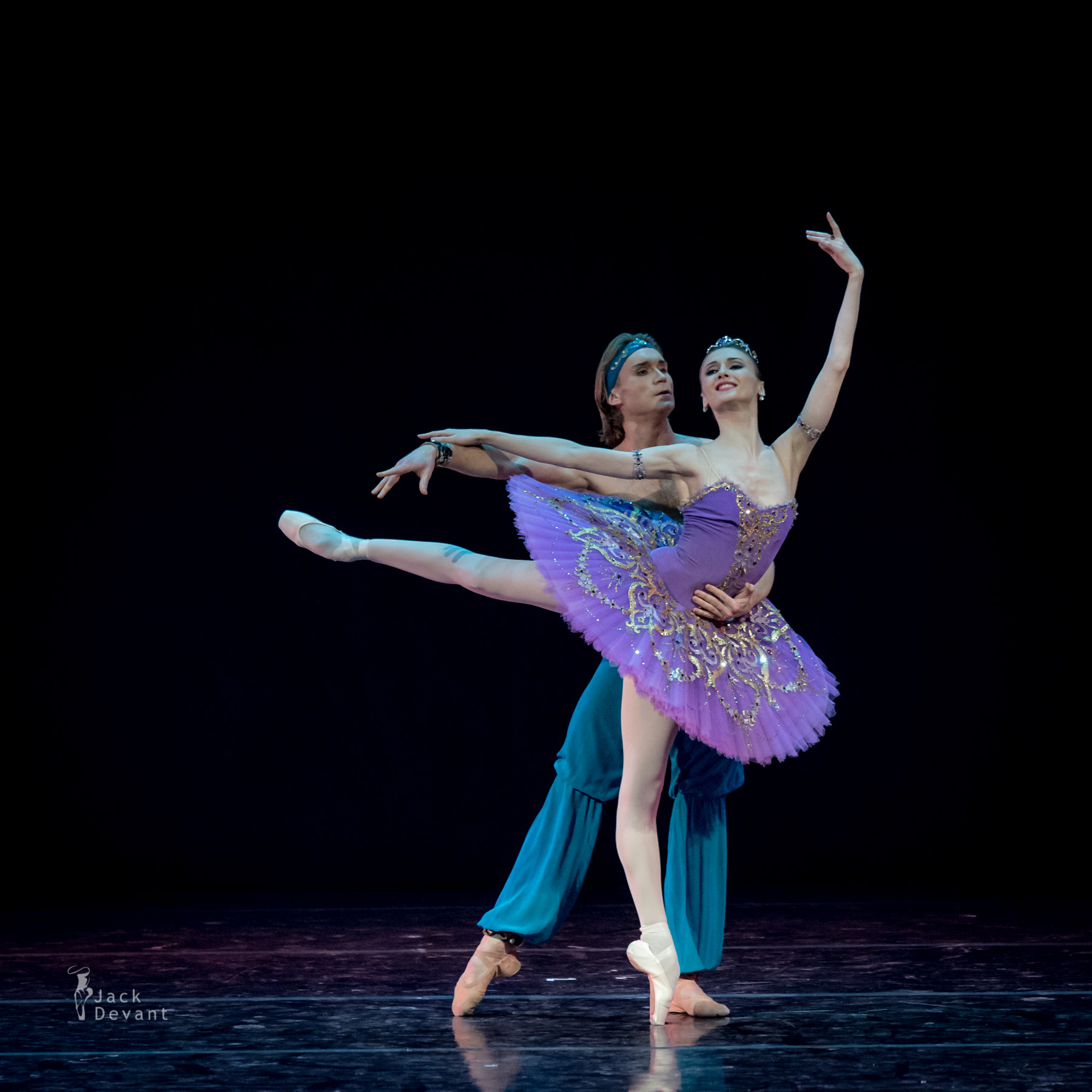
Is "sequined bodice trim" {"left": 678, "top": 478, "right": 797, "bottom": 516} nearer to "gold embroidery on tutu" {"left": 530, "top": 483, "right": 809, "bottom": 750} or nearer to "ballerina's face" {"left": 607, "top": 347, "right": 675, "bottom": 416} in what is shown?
"gold embroidery on tutu" {"left": 530, "top": 483, "right": 809, "bottom": 750}

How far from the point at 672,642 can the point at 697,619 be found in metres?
0.12

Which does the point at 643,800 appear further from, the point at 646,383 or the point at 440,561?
the point at 646,383

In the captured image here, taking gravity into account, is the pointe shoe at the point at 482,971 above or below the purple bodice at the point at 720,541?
below

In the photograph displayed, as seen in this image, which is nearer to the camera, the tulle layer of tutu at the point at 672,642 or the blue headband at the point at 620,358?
the tulle layer of tutu at the point at 672,642

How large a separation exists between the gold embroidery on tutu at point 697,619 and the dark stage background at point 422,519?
169cm

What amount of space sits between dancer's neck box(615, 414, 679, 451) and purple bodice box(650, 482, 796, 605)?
0.38m

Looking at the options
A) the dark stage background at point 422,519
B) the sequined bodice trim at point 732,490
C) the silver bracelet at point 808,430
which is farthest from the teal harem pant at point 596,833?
the dark stage background at point 422,519

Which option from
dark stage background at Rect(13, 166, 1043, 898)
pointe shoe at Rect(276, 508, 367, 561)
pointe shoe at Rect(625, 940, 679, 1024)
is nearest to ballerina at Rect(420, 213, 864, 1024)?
pointe shoe at Rect(625, 940, 679, 1024)

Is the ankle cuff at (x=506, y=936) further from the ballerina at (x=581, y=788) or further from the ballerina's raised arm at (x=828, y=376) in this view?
the ballerina's raised arm at (x=828, y=376)

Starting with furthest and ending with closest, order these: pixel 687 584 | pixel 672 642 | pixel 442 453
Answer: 1. pixel 442 453
2. pixel 687 584
3. pixel 672 642

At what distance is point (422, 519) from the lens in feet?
13.9

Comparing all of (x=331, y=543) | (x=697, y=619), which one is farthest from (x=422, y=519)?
(x=697, y=619)

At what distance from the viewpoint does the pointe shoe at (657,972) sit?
2.23 m

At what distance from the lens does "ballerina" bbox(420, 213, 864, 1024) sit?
2299mm
